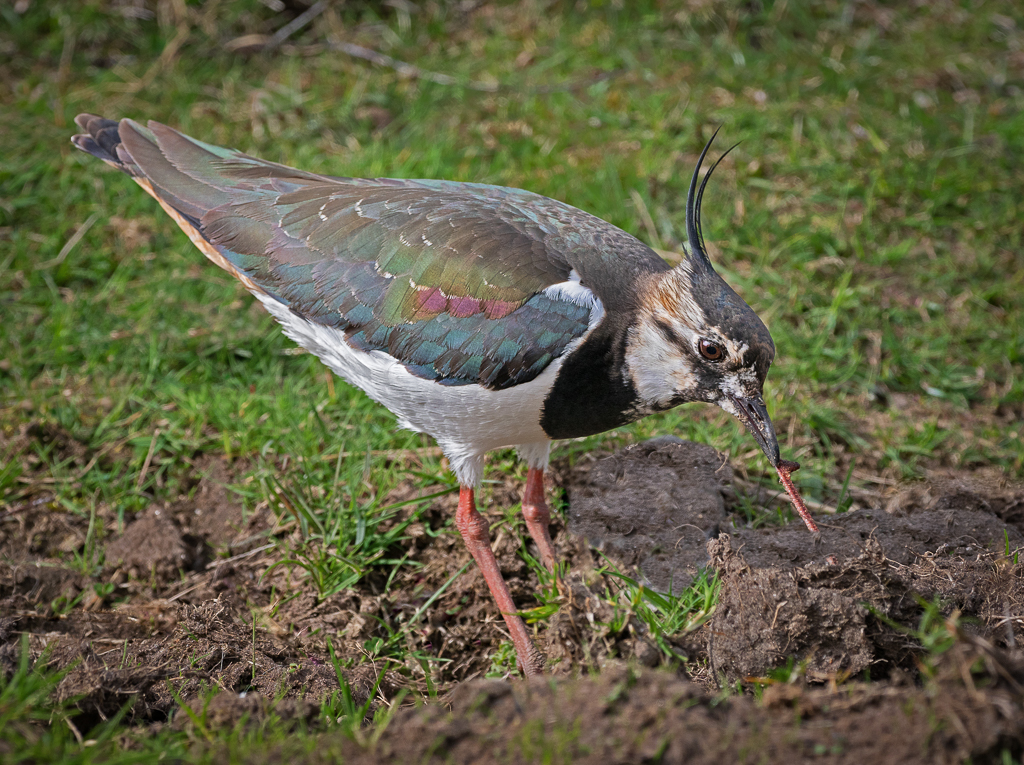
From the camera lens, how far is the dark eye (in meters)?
3.35

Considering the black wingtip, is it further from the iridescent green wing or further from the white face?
the white face

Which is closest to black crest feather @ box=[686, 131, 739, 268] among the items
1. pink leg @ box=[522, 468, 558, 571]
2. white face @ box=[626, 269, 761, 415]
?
white face @ box=[626, 269, 761, 415]

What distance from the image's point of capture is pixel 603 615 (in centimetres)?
299

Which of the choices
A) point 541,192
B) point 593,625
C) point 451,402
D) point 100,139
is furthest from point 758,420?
point 100,139

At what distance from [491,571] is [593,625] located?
80 centimetres

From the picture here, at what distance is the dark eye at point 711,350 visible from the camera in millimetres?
Answer: 3350

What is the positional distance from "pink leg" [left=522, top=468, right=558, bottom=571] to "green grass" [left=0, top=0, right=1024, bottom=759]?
0.51 metres

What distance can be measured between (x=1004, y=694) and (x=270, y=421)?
3390mm

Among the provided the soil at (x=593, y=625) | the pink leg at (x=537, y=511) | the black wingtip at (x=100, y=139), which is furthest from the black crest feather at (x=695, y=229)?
the black wingtip at (x=100, y=139)

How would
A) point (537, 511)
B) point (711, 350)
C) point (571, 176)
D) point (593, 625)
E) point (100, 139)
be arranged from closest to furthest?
point (593, 625)
point (711, 350)
point (537, 511)
point (100, 139)
point (571, 176)

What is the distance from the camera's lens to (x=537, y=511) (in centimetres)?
392

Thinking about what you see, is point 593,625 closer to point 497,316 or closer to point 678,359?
point 678,359

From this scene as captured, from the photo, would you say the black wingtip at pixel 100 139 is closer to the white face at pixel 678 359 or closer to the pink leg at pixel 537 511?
the pink leg at pixel 537 511

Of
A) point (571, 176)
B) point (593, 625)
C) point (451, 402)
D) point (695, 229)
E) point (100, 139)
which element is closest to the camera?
point (593, 625)
